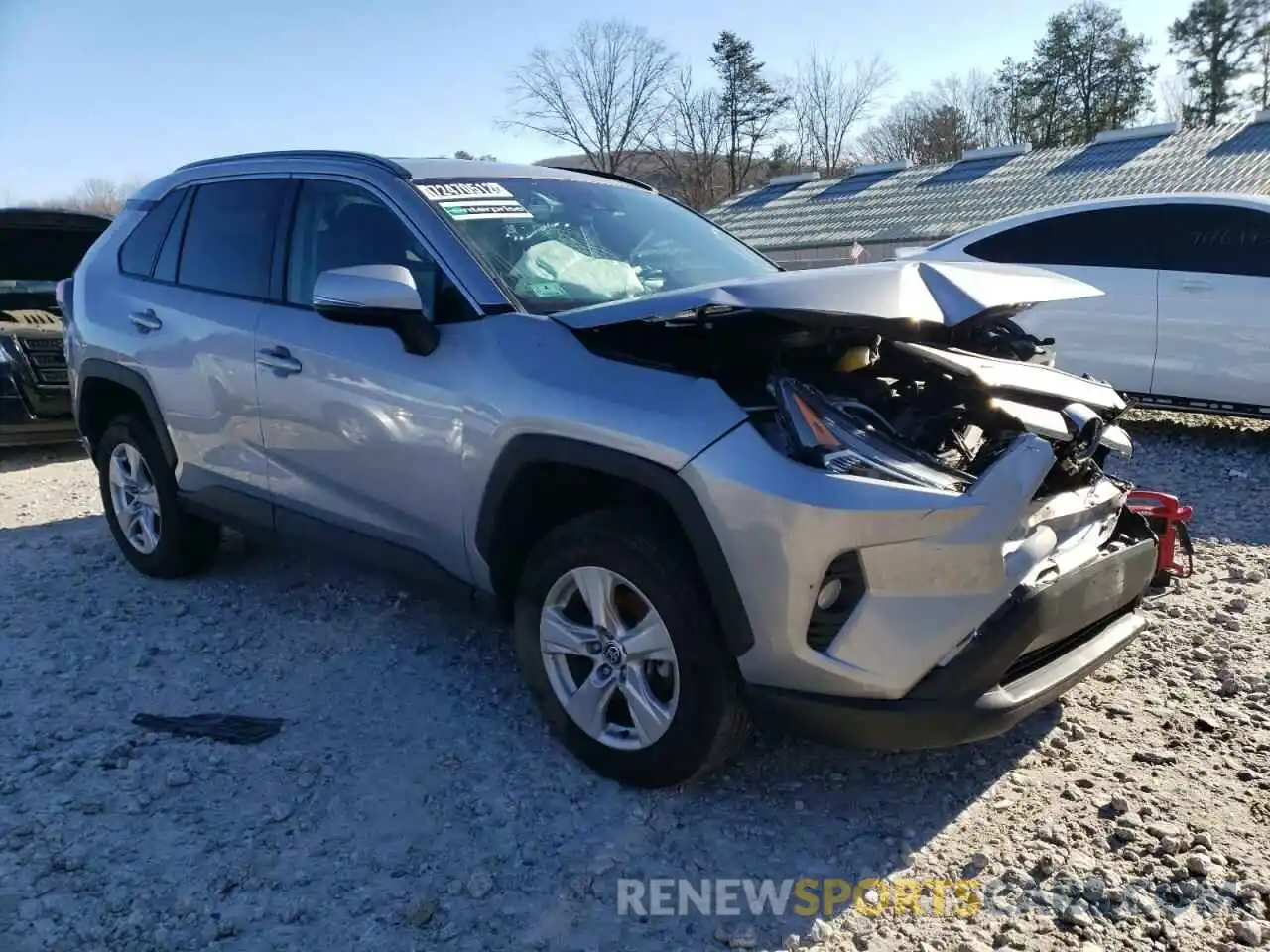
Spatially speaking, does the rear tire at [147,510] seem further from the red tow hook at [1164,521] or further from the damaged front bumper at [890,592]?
the red tow hook at [1164,521]

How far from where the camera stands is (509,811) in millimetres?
2906

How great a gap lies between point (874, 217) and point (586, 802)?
22.0 metres

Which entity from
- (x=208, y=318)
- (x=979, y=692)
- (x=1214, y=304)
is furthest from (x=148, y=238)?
(x=1214, y=304)

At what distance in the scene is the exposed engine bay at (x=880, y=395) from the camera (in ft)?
8.48

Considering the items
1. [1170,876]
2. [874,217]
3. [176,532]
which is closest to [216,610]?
[176,532]

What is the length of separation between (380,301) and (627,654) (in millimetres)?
1279

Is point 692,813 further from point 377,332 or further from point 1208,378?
point 1208,378

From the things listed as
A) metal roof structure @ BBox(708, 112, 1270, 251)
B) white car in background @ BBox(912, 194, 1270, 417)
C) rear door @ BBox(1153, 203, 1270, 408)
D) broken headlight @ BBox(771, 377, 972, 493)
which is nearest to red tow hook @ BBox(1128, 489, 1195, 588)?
broken headlight @ BBox(771, 377, 972, 493)

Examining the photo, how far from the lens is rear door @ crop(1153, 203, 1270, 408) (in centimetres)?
680

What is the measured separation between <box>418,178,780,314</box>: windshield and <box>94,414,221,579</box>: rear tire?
79.8 inches

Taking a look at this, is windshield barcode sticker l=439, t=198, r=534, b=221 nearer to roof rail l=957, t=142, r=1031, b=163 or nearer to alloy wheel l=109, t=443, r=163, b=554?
alloy wheel l=109, t=443, r=163, b=554

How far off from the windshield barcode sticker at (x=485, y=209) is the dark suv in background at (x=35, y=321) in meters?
4.70

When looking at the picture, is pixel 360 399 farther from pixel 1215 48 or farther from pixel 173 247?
pixel 1215 48

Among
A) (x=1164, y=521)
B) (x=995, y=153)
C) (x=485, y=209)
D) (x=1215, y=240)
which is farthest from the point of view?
(x=995, y=153)
